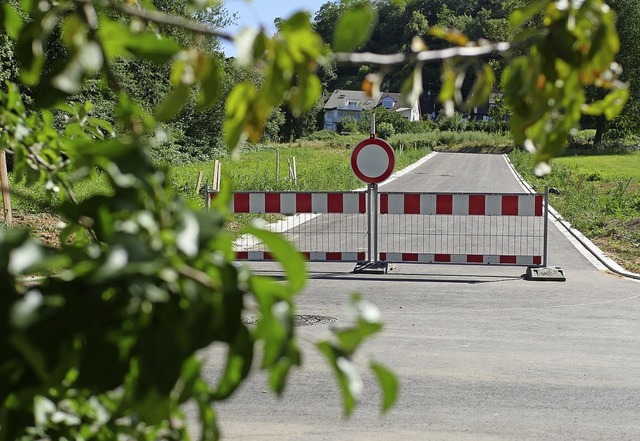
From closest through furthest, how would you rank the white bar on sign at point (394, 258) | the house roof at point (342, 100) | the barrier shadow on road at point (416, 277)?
1. the barrier shadow on road at point (416, 277)
2. the white bar on sign at point (394, 258)
3. the house roof at point (342, 100)

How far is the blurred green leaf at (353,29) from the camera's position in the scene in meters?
1.23

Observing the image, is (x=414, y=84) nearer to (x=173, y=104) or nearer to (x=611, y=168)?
(x=173, y=104)

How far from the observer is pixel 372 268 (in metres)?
11.5

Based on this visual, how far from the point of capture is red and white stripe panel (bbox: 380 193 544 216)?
1127 centimetres

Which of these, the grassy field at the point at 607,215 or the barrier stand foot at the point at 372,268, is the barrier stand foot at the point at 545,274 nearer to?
the grassy field at the point at 607,215

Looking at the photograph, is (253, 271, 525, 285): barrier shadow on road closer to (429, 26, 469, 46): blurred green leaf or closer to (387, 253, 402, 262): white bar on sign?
(387, 253, 402, 262): white bar on sign

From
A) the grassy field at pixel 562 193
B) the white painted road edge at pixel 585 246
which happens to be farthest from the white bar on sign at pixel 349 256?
the white painted road edge at pixel 585 246

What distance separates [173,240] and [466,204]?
414 inches

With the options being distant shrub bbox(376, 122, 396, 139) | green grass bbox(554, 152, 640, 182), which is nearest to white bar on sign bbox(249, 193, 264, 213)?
green grass bbox(554, 152, 640, 182)

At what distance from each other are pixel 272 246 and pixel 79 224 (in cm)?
29

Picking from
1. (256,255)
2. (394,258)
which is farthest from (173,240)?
(394,258)

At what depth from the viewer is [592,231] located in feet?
54.5

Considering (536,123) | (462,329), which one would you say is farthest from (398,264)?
(536,123)

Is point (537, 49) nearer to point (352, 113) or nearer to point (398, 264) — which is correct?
point (398, 264)
